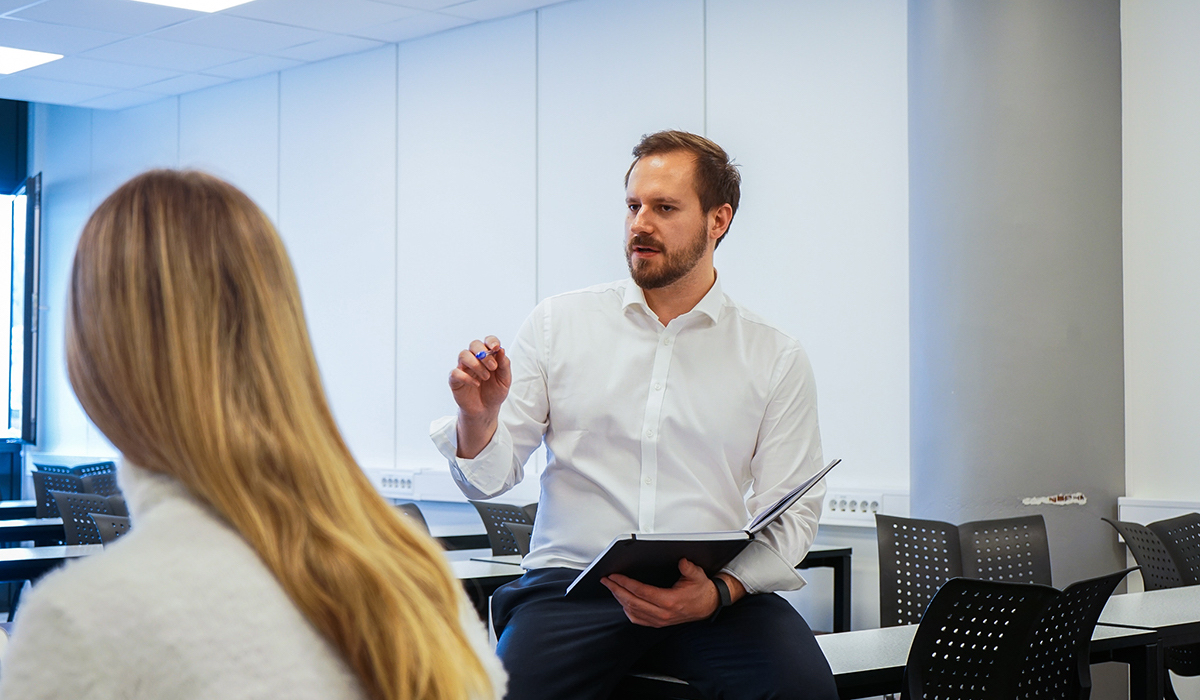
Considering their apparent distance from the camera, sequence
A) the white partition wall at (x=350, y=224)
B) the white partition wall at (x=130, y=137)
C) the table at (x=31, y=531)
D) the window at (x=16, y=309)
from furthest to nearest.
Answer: the window at (x=16, y=309) < the white partition wall at (x=130, y=137) < the white partition wall at (x=350, y=224) < the table at (x=31, y=531)

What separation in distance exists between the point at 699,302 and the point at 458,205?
4276mm

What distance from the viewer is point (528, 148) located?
20.5 feet

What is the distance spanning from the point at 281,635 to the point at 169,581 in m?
0.10

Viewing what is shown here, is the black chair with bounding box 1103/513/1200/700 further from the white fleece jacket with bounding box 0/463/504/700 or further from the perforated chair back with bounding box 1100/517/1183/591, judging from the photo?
the white fleece jacket with bounding box 0/463/504/700

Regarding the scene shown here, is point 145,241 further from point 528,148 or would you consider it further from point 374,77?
point 374,77

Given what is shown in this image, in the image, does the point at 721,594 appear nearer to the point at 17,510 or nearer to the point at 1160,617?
the point at 1160,617

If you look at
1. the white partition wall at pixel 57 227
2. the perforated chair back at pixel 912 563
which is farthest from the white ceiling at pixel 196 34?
the perforated chair back at pixel 912 563

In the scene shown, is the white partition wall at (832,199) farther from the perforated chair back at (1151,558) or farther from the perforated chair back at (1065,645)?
the perforated chair back at (1065,645)

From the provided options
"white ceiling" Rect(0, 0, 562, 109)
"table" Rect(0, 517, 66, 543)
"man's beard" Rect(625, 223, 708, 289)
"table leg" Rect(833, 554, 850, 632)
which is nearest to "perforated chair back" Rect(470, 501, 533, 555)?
"table leg" Rect(833, 554, 850, 632)

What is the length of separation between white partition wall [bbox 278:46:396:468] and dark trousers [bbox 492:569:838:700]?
15.9 ft

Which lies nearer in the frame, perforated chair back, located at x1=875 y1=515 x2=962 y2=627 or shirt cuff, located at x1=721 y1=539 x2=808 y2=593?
shirt cuff, located at x1=721 y1=539 x2=808 y2=593

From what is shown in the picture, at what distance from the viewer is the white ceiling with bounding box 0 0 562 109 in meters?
6.20

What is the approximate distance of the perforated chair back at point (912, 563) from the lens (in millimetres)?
3395

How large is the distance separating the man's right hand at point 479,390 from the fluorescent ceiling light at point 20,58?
611 centimetres
